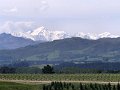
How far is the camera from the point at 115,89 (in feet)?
488

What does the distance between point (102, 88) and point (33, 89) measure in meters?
39.6

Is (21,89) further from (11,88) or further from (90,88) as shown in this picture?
(90,88)

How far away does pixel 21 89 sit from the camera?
12438 centimetres

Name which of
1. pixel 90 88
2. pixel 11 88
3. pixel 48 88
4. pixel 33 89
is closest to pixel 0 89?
pixel 11 88

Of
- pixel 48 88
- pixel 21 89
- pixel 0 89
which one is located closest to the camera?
pixel 0 89

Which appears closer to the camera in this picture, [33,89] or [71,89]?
[33,89]

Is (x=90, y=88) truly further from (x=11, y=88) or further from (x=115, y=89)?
(x=11, y=88)

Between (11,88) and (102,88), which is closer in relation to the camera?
(11,88)

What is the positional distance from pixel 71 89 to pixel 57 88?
5.86 m

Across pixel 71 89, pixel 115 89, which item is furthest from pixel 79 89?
pixel 115 89

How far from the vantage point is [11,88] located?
121 m

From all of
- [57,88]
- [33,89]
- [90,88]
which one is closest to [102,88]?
[90,88]

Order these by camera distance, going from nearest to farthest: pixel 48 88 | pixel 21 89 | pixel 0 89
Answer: pixel 0 89, pixel 21 89, pixel 48 88

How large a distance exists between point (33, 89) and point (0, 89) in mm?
15895
